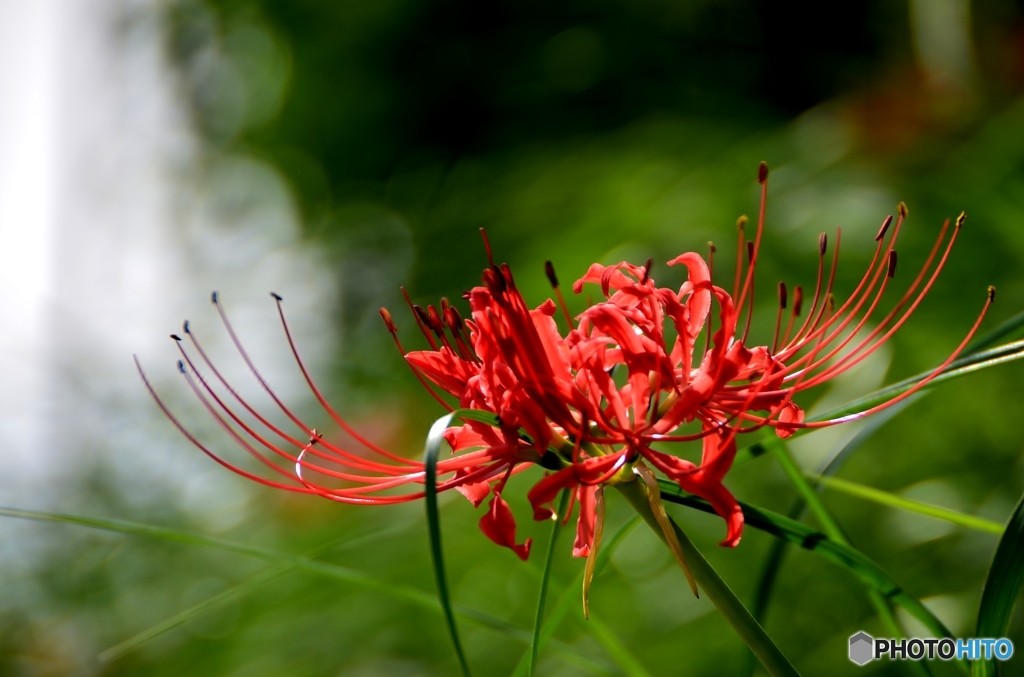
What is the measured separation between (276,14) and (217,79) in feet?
1.04

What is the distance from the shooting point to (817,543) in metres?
0.39

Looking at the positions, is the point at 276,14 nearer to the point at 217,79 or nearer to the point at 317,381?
the point at 217,79

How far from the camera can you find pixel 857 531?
1.17 meters

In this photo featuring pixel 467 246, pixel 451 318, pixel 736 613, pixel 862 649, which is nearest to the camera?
pixel 736 613

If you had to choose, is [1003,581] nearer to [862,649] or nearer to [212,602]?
[862,649]

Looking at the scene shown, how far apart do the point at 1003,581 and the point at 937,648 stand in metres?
0.14

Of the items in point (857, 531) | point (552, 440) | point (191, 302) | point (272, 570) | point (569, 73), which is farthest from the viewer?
point (569, 73)

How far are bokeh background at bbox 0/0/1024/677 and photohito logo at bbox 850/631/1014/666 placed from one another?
0.10m

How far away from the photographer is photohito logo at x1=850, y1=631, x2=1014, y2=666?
37 cm

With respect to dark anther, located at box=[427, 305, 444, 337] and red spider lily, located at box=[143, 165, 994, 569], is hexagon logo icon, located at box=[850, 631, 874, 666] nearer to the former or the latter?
red spider lily, located at box=[143, 165, 994, 569]

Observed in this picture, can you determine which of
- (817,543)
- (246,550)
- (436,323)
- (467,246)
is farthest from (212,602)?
(467,246)

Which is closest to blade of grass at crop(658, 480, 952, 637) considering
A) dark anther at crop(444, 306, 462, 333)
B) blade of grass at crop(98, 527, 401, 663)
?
dark anther at crop(444, 306, 462, 333)

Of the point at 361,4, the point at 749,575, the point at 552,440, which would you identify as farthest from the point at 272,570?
the point at 361,4

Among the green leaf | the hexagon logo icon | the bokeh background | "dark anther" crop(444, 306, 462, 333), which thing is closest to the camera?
the green leaf
